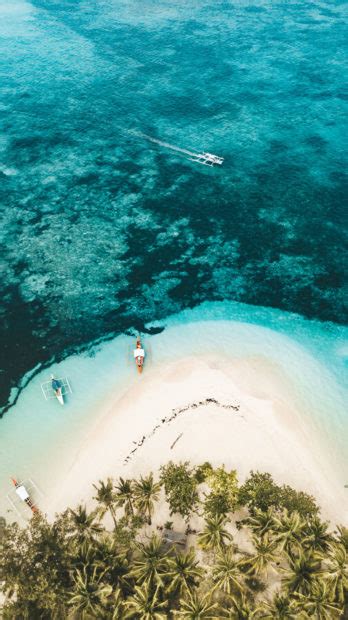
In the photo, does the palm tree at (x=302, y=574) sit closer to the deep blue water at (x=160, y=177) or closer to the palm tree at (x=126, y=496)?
the palm tree at (x=126, y=496)

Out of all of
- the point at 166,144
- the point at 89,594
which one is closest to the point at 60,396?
the point at 89,594

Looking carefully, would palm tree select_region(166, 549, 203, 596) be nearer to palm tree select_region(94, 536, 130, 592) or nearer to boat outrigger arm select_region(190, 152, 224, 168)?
palm tree select_region(94, 536, 130, 592)

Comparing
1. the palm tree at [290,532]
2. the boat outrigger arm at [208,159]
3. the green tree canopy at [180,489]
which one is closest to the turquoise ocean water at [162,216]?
the boat outrigger arm at [208,159]

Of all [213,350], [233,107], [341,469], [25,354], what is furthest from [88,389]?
[233,107]

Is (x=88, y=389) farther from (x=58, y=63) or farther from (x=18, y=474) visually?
(x=58, y=63)

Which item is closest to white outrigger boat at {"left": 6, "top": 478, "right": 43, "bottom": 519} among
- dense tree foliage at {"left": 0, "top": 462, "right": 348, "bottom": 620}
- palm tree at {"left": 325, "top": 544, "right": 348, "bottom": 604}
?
dense tree foliage at {"left": 0, "top": 462, "right": 348, "bottom": 620}

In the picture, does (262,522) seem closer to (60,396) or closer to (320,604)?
(320,604)
